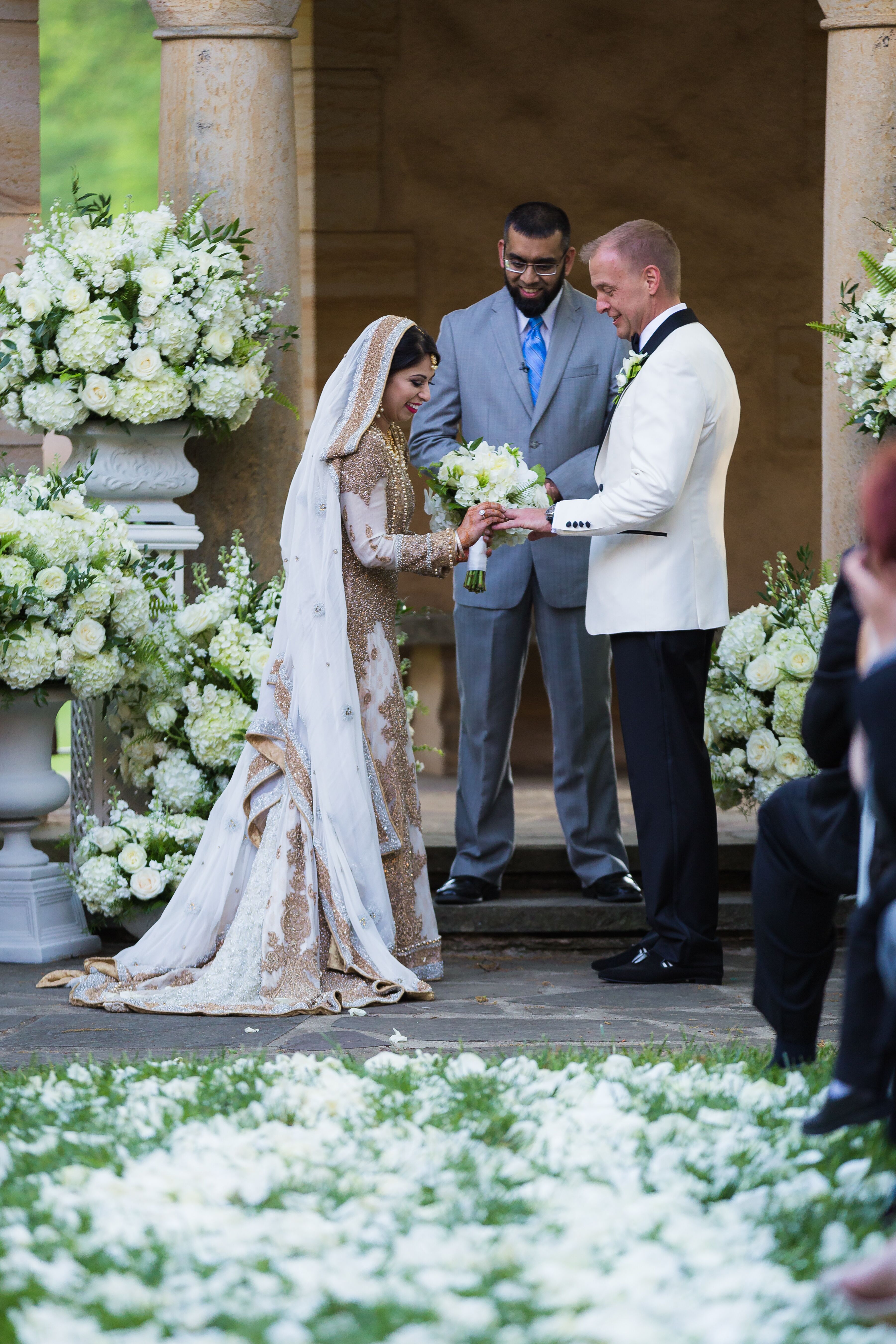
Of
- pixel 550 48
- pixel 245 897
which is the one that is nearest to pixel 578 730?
pixel 245 897

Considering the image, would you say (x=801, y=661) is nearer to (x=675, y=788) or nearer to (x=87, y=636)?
(x=675, y=788)

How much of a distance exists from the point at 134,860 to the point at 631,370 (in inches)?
79.9

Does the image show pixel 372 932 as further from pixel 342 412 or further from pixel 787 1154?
pixel 787 1154

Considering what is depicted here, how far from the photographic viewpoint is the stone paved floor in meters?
4.02

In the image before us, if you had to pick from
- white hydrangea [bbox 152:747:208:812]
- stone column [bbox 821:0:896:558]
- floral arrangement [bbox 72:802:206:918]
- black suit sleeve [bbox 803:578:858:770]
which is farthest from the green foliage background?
black suit sleeve [bbox 803:578:858:770]

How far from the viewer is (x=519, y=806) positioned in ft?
23.6

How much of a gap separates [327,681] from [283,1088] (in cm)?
150

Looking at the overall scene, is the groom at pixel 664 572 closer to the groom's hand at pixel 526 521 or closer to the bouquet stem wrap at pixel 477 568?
the groom's hand at pixel 526 521

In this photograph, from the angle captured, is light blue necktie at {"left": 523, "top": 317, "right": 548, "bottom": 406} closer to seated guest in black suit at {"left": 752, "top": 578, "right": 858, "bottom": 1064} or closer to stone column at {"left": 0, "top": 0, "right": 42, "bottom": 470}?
stone column at {"left": 0, "top": 0, "right": 42, "bottom": 470}

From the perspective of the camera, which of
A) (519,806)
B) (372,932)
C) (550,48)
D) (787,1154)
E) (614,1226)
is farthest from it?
(550,48)

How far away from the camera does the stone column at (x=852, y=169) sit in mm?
5395

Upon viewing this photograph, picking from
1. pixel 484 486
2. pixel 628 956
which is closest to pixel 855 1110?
pixel 628 956

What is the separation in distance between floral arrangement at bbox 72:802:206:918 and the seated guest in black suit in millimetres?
2170

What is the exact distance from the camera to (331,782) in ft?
15.2
